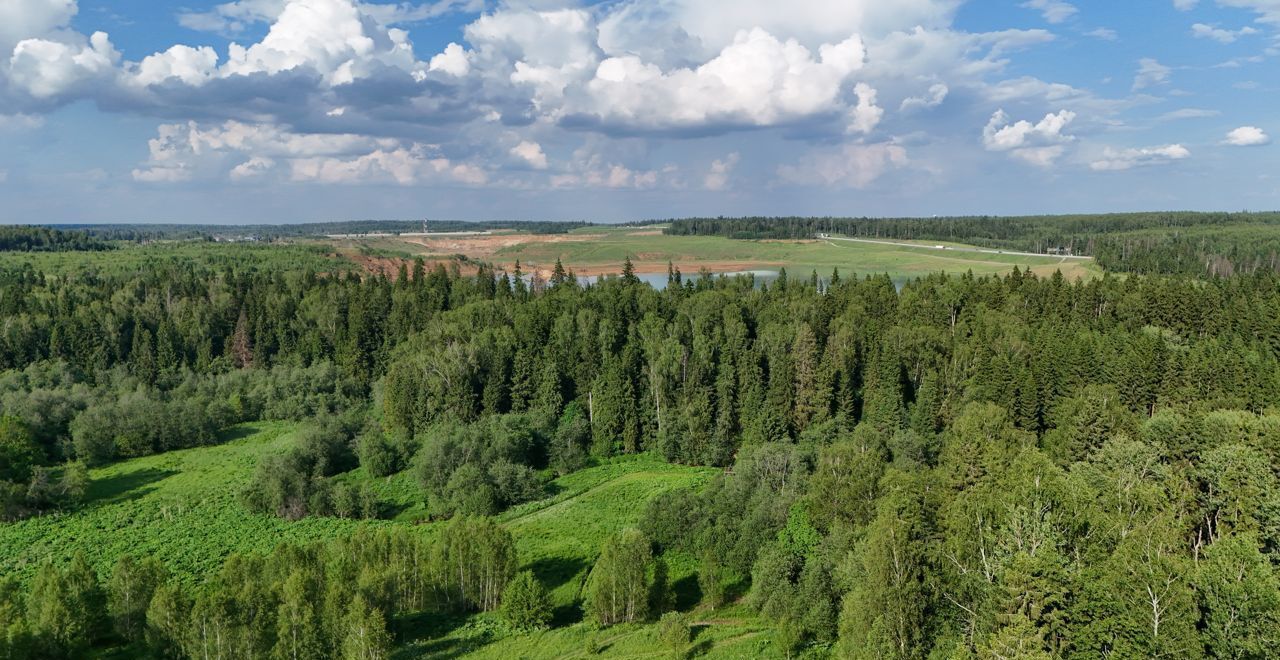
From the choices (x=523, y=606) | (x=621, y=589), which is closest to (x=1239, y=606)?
(x=621, y=589)

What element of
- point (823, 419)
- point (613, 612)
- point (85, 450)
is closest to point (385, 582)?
point (613, 612)

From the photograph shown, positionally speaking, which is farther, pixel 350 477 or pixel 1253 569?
pixel 350 477

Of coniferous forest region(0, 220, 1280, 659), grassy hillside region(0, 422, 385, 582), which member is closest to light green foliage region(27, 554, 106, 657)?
coniferous forest region(0, 220, 1280, 659)

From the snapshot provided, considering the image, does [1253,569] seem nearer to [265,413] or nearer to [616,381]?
[616,381]

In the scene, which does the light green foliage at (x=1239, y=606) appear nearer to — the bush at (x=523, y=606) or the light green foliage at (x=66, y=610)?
the bush at (x=523, y=606)

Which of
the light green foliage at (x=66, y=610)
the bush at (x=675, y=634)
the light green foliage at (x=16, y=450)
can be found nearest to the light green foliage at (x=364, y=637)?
the bush at (x=675, y=634)
